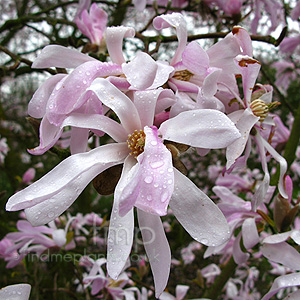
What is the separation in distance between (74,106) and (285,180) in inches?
16.1

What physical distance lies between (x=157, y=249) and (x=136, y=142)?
0.13 m

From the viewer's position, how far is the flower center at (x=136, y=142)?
0.43m

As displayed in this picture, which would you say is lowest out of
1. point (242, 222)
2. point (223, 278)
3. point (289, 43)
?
point (223, 278)

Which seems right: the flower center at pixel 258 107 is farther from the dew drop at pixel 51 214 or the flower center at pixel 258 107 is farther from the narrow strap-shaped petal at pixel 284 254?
the dew drop at pixel 51 214

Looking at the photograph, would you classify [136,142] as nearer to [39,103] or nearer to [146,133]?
[146,133]

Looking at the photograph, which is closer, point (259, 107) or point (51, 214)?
point (51, 214)

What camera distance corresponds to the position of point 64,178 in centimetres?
38

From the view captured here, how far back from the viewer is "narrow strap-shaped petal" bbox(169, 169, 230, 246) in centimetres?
38

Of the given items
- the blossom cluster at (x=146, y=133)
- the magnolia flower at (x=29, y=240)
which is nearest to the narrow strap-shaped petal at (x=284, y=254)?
the blossom cluster at (x=146, y=133)

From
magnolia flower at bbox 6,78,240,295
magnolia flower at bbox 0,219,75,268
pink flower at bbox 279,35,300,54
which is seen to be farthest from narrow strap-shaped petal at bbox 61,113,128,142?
pink flower at bbox 279,35,300,54

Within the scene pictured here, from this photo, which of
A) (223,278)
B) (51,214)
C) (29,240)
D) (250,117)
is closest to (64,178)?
(51,214)

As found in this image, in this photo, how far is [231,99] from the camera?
52 cm

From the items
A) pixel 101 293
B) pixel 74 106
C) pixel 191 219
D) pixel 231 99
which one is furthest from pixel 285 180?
pixel 101 293

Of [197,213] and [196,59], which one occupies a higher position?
[196,59]
